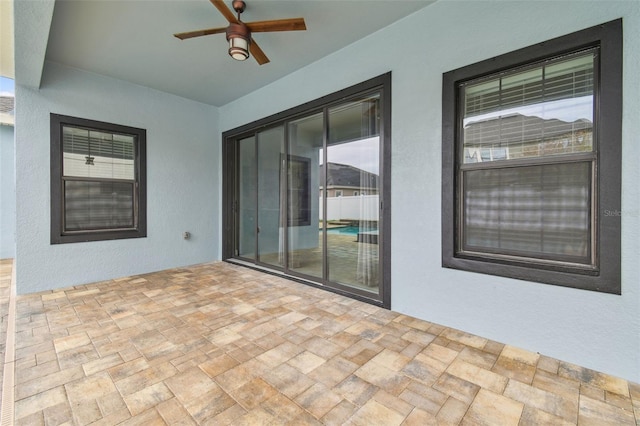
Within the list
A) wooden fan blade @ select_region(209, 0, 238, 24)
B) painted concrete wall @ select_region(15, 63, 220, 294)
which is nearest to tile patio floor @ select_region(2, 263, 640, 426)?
painted concrete wall @ select_region(15, 63, 220, 294)

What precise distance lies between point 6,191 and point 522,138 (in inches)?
343

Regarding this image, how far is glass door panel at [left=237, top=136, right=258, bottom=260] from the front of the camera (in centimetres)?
494

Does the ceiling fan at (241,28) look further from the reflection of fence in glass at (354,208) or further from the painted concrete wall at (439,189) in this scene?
the reflection of fence in glass at (354,208)

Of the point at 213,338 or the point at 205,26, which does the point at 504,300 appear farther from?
the point at 205,26

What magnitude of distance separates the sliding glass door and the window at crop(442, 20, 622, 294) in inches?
30.7

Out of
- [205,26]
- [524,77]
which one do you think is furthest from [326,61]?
[524,77]

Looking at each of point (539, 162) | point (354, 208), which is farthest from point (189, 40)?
point (539, 162)

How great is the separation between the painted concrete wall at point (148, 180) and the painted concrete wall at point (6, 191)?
11.0 ft

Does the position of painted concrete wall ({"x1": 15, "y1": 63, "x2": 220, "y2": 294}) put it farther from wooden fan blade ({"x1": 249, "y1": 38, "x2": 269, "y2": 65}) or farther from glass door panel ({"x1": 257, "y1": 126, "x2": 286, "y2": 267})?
wooden fan blade ({"x1": 249, "y1": 38, "x2": 269, "y2": 65})

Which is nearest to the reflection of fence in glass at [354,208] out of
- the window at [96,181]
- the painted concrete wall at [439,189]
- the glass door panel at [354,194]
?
the glass door panel at [354,194]

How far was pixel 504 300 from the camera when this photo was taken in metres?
2.28

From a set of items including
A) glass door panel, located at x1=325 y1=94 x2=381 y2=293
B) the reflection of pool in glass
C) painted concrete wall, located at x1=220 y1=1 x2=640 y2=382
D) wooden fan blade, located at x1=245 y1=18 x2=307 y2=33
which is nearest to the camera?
painted concrete wall, located at x1=220 y1=1 x2=640 y2=382

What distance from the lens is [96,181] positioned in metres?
4.14

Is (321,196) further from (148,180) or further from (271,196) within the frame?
(148,180)
